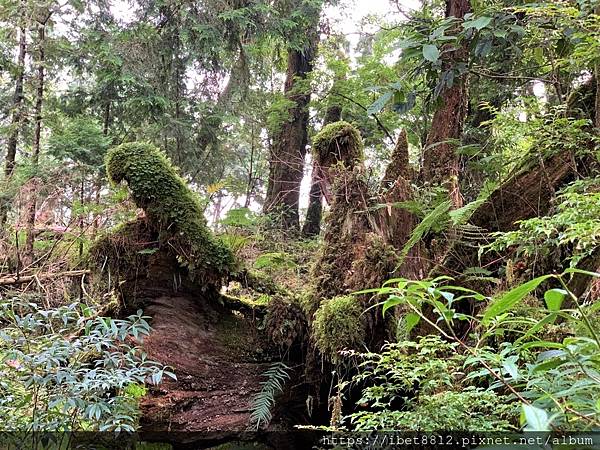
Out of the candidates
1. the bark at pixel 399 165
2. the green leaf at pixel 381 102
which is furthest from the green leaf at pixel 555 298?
the bark at pixel 399 165

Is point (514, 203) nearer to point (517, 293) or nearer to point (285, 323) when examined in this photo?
point (285, 323)

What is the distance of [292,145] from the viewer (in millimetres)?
8242

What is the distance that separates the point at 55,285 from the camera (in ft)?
16.2

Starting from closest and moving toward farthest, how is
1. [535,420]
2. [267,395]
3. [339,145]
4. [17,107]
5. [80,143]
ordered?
[535,420]
[267,395]
[339,145]
[17,107]
[80,143]

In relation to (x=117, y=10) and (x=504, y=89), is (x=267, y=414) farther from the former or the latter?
(x=117, y=10)

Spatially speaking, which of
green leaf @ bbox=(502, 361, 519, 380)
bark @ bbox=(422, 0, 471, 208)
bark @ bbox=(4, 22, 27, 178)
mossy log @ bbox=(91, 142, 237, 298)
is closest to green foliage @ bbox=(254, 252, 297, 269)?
mossy log @ bbox=(91, 142, 237, 298)

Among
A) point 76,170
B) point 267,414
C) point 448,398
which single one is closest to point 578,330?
point 448,398

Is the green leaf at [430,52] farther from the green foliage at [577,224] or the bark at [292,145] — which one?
the bark at [292,145]

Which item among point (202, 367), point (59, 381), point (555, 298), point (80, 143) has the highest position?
point (80, 143)

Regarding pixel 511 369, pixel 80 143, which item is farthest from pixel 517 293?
pixel 80 143

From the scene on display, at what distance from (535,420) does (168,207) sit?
3.37 m

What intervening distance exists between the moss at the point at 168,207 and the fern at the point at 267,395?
98 centimetres

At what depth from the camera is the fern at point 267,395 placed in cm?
329

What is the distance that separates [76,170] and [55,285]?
96.6 inches
